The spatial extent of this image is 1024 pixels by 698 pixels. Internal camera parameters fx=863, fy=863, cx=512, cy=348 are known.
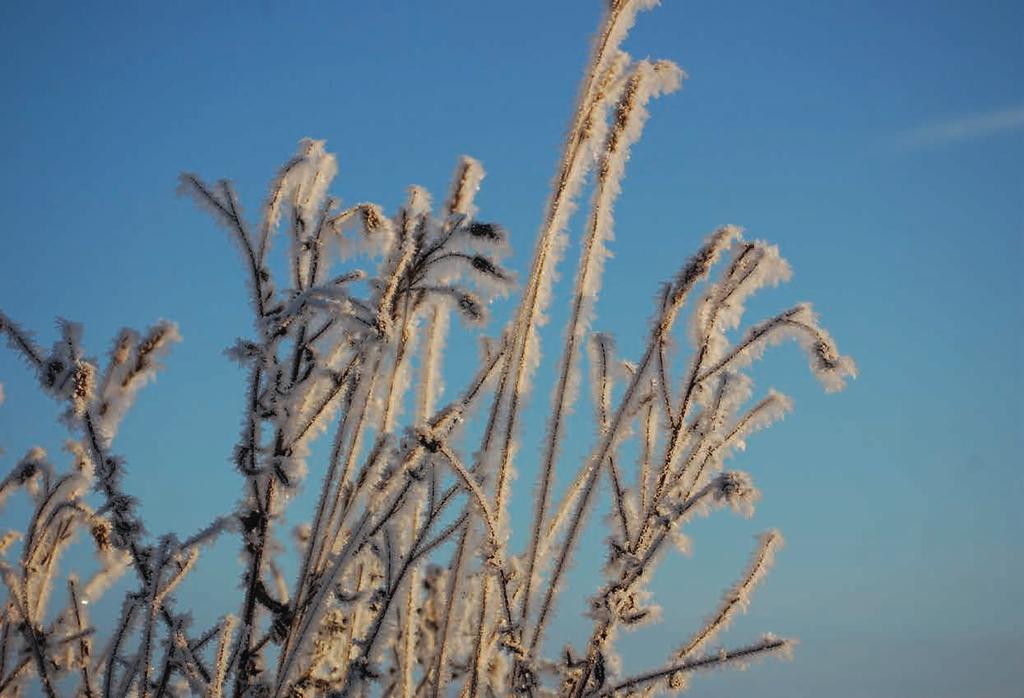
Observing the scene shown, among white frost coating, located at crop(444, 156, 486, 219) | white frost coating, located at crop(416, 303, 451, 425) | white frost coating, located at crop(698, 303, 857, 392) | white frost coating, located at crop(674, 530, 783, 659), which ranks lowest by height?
white frost coating, located at crop(674, 530, 783, 659)

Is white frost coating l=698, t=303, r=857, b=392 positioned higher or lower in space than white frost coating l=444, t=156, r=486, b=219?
lower

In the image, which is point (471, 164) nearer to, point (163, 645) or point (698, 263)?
point (698, 263)

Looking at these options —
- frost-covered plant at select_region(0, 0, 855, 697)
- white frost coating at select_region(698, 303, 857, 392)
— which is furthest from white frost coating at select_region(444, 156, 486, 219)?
white frost coating at select_region(698, 303, 857, 392)

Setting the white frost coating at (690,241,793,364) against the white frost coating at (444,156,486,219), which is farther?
the white frost coating at (444,156,486,219)

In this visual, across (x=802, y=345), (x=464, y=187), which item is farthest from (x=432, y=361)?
(x=802, y=345)

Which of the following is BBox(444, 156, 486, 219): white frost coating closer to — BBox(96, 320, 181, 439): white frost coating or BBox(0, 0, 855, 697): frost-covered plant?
BBox(0, 0, 855, 697): frost-covered plant

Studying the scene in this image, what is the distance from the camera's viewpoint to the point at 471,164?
2.51 m

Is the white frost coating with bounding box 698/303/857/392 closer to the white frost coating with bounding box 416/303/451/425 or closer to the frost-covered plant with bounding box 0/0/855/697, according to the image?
the frost-covered plant with bounding box 0/0/855/697

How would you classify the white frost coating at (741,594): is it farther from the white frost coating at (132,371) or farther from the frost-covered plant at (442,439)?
the white frost coating at (132,371)

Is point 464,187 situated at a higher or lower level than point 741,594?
higher

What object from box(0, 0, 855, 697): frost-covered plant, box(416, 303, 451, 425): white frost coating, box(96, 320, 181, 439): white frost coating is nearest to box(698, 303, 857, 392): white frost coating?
box(0, 0, 855, 697): frost-covered plant

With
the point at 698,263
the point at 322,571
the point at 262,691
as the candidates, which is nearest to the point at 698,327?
the point at 698,263

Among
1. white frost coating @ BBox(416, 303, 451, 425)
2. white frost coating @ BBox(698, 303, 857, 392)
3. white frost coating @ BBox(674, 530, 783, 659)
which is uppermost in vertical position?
white frost coating @ BBox(416, 303, 451, 425)

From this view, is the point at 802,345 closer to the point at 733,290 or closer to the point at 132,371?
the point at 733,290
